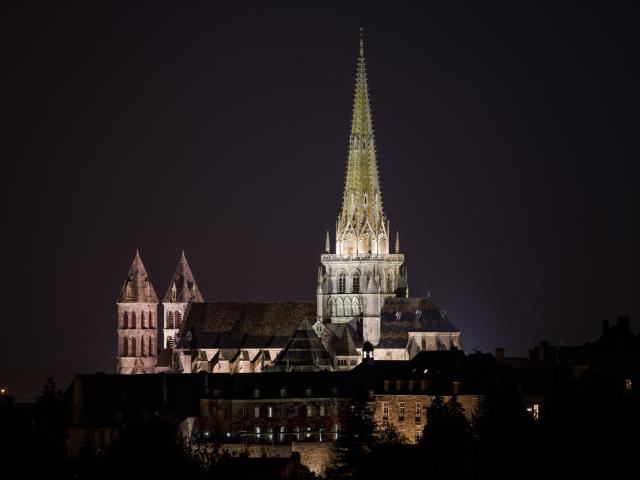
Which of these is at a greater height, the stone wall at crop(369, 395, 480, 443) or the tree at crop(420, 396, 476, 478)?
the stone wall at crop(369, 395, 480, 443)

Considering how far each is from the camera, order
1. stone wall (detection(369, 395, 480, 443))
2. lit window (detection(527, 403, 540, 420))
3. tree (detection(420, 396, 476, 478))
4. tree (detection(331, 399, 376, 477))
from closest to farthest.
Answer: tree (detection(420, 396, 476, 478)), tree (detection(331, 399, 376, 477)), lit window (detection(527, 403, 540, 420)), stone wall (detection(369, 395, 480, 443))

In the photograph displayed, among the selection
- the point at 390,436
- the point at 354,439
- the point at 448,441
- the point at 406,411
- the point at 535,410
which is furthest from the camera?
the point at 406,411

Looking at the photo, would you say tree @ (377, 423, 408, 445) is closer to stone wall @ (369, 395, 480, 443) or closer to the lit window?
stone wall @ (369, 395, 480, 443)

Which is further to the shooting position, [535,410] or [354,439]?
[535,410]

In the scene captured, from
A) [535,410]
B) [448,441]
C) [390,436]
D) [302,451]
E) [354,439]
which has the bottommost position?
[448,441]

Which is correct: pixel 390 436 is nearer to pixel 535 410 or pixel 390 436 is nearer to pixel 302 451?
pixel 302 451

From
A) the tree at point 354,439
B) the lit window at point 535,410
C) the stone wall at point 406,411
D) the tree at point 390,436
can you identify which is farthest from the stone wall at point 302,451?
Answer: the lit window at point 535,410

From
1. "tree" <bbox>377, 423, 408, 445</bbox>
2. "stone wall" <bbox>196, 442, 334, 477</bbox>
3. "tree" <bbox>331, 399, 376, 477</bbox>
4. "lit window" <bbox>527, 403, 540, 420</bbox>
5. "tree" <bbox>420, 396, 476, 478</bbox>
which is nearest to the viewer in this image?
"tree" <bbox>420, 396, 476, 478</bbox>

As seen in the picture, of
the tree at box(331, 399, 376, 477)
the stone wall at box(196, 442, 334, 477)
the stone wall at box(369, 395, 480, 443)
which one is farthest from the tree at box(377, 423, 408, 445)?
the stone wall at box(196, 442, 334, 477)

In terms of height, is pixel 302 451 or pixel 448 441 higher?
pixel 302 451

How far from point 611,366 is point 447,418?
56.8 ft

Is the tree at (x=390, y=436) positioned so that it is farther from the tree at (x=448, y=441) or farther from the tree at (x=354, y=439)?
the tree at (x=448, y=441)

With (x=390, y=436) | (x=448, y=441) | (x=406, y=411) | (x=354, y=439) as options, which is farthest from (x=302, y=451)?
(x=448, y=441)

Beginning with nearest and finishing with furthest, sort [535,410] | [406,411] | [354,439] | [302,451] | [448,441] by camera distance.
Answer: [448,441] → [354,439] → [535,410] → [302,451] → [406,411]
